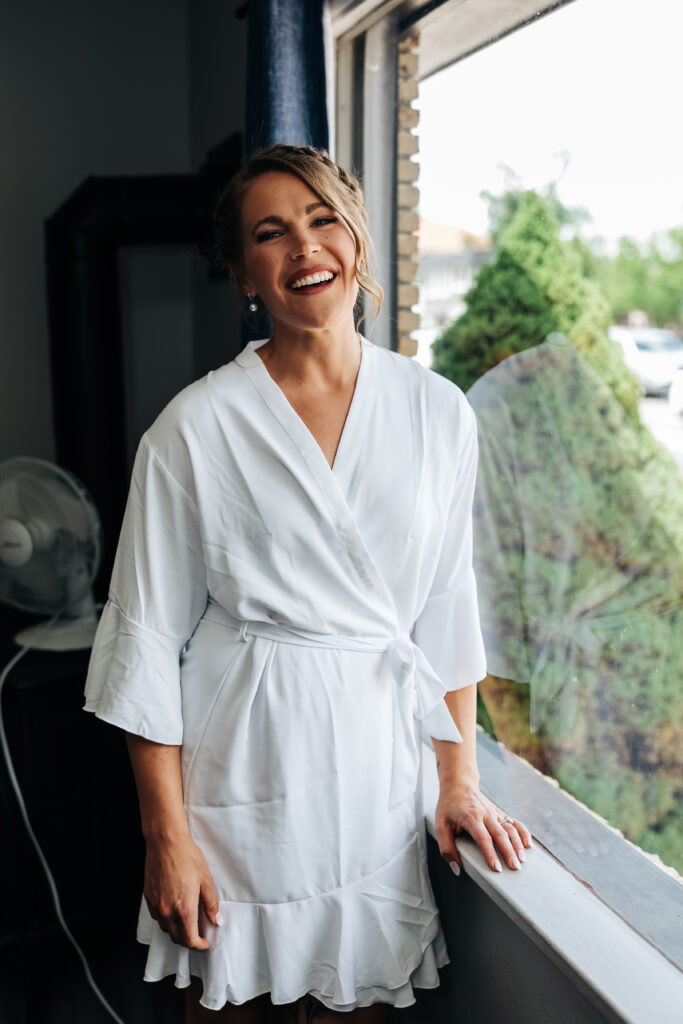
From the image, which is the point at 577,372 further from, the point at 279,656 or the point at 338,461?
the point at 279,656

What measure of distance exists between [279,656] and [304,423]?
33 cm

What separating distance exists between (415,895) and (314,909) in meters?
0.17

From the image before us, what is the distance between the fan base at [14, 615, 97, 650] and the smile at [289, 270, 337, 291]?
1.22 metres

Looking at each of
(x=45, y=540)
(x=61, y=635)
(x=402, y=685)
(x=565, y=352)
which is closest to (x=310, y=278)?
(x=565, y=352)

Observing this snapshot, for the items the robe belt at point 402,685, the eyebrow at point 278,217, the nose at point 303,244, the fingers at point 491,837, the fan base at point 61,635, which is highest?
the eyebrow at point 278,217

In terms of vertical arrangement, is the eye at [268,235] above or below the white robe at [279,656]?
above

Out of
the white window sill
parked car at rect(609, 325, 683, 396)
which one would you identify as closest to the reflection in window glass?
parked car at rect(609, 325, 683, 396)

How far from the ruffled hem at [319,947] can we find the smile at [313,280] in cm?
82

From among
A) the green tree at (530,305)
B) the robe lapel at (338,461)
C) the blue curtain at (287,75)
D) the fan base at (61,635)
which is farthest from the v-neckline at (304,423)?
the fan base at (61,635)

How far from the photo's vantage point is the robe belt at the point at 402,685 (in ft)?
3.66

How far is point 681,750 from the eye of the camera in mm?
1079

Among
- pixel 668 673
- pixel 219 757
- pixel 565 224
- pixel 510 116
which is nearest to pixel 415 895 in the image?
pixel 219 757

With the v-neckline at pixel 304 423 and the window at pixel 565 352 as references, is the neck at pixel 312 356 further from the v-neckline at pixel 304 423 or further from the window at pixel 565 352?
the window at pixel 565 352

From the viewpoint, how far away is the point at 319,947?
1.13m
